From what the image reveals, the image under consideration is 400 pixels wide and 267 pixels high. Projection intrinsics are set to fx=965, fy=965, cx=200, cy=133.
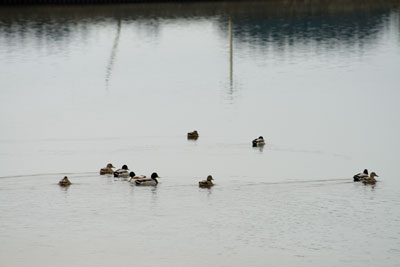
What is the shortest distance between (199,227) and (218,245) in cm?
163

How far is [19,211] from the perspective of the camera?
29562mm

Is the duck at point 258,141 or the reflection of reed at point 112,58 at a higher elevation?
the reflection of reed at point 112,58

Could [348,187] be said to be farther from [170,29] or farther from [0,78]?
[170,29]

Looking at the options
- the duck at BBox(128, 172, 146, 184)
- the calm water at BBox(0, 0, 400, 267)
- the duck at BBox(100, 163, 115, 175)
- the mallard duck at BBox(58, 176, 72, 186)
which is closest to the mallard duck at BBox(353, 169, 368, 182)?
the calm water at BBox(0, 0, 400, 267)

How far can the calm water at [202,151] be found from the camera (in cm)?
2658

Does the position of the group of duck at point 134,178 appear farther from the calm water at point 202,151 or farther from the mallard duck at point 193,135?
the mallard duck at point 193,135

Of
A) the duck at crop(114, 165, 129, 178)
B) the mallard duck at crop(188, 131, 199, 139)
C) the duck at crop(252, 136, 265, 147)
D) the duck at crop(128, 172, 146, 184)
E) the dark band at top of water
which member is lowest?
the duck at crop(128, 172, 146, 184)

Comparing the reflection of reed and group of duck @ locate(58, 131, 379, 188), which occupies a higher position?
the reflection of reed

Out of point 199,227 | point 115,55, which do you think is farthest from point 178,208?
point 115,55

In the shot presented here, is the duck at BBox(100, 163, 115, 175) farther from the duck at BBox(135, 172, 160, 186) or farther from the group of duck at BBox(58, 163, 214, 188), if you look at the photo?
the duck at BBox(135, 172, 160, 186)

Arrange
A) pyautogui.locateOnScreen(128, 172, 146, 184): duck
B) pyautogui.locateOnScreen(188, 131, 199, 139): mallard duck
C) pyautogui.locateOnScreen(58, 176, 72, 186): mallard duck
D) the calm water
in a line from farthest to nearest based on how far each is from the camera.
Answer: pyautogui.locateOnScreen(188, 131, 199, 139): mallard duck → pyautogui.locateOnScreen(128, 172, 146, 184): duck → pyautogui.locateOnScreen(58, 176, 72, 186): mallard duck → the calm water

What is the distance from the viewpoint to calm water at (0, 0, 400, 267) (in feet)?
87.2

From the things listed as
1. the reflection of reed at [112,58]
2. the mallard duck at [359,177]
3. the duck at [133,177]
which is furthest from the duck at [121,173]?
the reflection of reed at [112,58]

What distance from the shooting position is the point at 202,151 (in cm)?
3775
